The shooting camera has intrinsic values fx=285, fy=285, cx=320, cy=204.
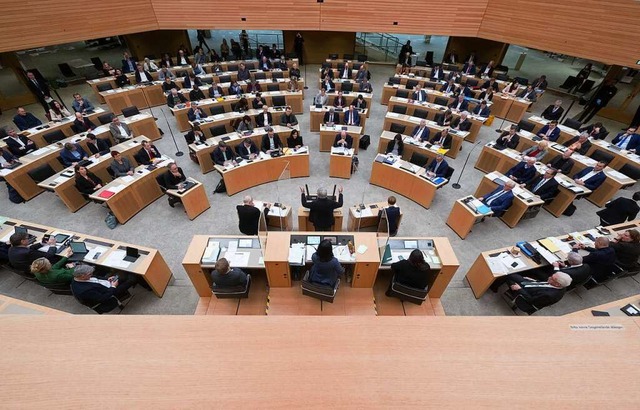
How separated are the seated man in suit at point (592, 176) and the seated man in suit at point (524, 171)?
1.31 metres

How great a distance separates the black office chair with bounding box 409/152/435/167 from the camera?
880cm

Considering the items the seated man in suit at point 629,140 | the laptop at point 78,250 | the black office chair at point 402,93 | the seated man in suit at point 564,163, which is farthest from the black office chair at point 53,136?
the seated man in suit at point 629,140

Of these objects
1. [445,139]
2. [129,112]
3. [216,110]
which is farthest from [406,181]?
[129,112]

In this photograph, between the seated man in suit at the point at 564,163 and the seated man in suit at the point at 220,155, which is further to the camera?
the seated man in suit at the point at 220,155

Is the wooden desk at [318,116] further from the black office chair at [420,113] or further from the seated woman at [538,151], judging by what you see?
the seated woman at [538,151]

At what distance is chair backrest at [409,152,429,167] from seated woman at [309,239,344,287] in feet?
18.9

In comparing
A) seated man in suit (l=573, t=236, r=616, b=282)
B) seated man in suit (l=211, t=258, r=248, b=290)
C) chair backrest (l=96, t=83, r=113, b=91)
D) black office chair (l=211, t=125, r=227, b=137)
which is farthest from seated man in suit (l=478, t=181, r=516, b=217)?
chair backrest (l=96, t=83, r=113, b=91)

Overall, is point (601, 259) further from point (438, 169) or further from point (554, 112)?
point (554, 112)

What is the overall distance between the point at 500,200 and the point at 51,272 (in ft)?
31.4

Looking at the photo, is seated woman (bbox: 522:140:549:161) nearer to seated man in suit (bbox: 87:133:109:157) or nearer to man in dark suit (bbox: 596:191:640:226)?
man in dark suit (bbox: 596:191:640:226)

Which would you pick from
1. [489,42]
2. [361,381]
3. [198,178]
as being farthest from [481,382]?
[489,42]

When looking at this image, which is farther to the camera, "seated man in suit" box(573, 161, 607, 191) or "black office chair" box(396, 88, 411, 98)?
"black office chair" box(396, 88, 411, 98)

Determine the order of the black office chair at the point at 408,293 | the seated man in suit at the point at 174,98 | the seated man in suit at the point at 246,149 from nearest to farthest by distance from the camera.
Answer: the black office chair at the point at 408,293
the seated man in suit at the point at 246,149
the seated man in suit at the point at 174,98

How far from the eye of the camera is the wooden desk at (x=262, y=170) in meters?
8.40
